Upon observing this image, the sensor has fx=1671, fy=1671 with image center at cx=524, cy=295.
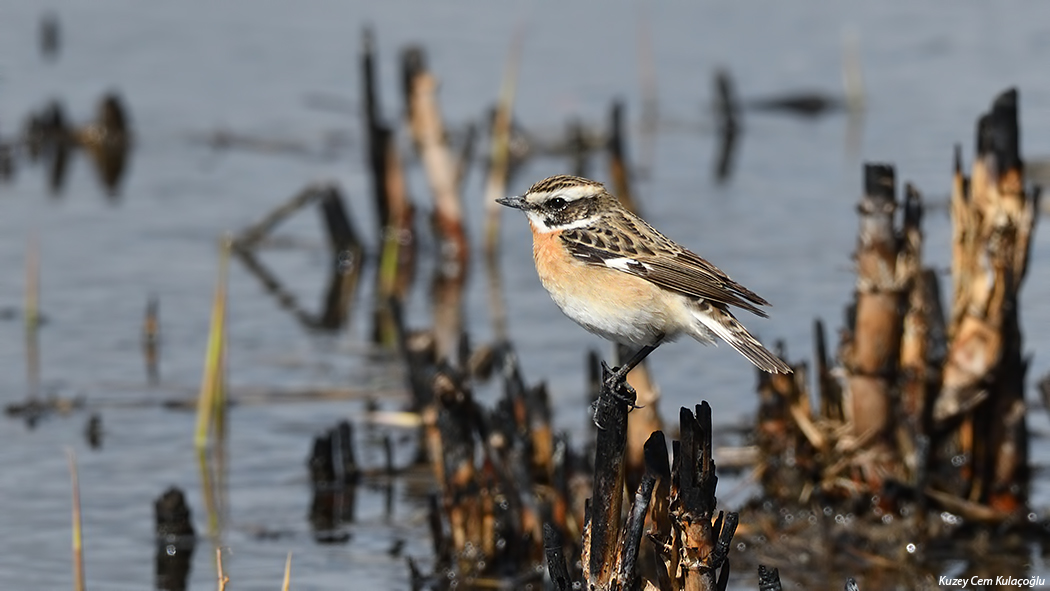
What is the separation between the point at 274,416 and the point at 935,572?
4572mm

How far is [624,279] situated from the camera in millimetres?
7117

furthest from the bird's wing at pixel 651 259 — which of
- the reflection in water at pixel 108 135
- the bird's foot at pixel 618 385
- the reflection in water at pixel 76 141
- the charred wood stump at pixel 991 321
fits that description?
the reflection in water at pixel 108 135

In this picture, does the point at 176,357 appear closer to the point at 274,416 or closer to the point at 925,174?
the point at 274,416

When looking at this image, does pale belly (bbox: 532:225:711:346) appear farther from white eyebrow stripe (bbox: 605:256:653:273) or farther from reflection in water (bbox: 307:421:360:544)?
reflection in water (bbox: 307:421:360:544)

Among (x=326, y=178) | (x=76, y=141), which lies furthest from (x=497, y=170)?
(x=76, y=141)

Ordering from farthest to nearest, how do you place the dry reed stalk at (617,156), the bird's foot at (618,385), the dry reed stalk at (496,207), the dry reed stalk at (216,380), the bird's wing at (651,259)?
1. the dry reed stalk at (496,207)
2. the dry reed stalk at (617,156)
3. the dry reed stalk at (216,380)
4. the bird's wing at (651,259)
5. the bird's foot at (618,385)

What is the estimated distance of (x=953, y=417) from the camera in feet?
30.8

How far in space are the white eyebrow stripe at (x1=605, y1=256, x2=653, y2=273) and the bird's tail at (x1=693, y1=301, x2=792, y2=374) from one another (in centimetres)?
34

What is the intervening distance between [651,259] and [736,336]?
55 centimetres

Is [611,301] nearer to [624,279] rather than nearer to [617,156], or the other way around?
[624,279]

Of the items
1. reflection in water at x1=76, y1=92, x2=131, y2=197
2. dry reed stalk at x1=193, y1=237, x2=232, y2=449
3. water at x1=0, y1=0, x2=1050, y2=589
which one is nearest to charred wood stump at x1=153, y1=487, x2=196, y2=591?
water at x1=0, y1=0, x2=1050, y2=589

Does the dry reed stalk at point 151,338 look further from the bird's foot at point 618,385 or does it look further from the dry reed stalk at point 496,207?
the bird's foot at point 618,385

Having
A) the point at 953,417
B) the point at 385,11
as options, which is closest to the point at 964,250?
the point at 953,417

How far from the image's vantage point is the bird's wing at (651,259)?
690 cm
